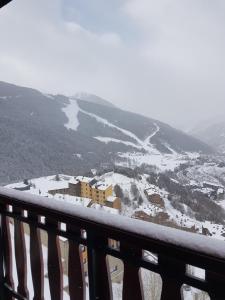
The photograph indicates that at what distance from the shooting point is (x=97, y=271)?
117 cm

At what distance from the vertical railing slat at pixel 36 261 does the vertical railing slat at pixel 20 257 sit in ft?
0.43

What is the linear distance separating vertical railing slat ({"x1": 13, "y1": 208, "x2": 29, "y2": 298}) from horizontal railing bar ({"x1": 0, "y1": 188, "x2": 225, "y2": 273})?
27 centimetres

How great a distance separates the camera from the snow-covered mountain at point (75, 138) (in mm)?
26777

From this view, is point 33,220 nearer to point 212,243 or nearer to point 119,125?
point 212,243

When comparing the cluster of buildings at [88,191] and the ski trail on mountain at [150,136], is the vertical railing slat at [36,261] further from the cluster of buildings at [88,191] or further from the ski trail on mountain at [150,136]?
the ski trail on mountain at [150,136]

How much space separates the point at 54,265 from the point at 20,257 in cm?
36

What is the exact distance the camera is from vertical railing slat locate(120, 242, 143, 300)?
101 cm

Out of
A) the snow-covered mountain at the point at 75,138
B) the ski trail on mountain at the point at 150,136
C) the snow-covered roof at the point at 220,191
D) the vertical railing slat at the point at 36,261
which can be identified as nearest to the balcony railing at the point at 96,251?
the vertical railing slat at the point at 36,261

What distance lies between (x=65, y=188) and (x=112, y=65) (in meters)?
5.56

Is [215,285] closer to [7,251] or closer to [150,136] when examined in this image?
[7,251]

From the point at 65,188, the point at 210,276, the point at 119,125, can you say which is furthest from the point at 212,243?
the point at 119,125

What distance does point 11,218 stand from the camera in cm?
172

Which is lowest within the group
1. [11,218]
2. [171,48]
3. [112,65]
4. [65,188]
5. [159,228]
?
[65,188]

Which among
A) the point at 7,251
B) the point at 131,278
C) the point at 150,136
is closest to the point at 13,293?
the point at 7,251
